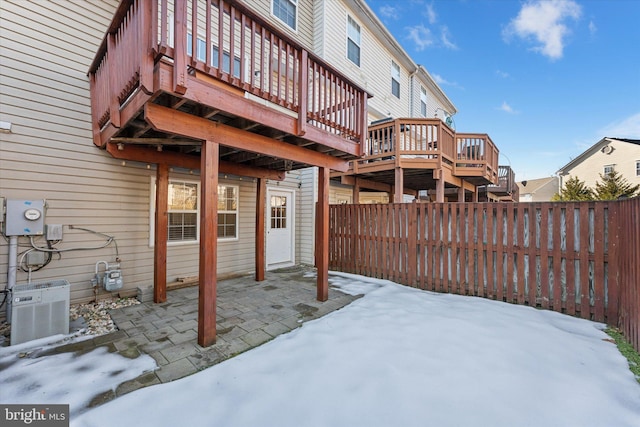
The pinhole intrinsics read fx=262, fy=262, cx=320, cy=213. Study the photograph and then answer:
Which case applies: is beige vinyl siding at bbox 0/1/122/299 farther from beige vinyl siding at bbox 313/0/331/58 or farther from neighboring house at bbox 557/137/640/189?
neighboring house at bbox 557/137/640/189

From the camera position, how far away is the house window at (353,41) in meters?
8.55

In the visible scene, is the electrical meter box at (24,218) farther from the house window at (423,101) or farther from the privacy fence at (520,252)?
the house window at (423,101)

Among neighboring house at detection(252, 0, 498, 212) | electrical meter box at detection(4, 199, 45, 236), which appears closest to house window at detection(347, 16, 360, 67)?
neighboring house at detection(252, 0, 498, 212)

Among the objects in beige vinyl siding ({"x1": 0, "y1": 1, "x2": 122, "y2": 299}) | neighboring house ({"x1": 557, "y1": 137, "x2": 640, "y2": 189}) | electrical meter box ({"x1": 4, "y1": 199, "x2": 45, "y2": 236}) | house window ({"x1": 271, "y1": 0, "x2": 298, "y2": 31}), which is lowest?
electrical meter box ({"x1": 4, "y1": 199, "x2": 45, "y2": 236})

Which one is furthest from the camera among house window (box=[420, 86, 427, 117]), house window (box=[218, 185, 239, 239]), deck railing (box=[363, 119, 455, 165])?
house window (box=[420, 86, 427, 117])

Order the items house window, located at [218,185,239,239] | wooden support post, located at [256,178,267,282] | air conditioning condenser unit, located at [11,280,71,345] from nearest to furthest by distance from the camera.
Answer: air conditioning condenser unit, located at [11,280,71,345] → wooden support post, located at [256,178,267,282] → house window, located at [218,185,239,239]

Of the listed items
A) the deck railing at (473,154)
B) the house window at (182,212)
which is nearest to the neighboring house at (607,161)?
the deck railing at (473,154)

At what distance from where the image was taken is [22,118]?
346 centimetres

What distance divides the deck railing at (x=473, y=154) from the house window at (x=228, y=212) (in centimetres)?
614

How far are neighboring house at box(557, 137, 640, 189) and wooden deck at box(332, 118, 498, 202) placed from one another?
57.8ft

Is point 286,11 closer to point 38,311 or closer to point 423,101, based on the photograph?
point 38,311

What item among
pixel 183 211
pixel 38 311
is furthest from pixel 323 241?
pixel 38 311

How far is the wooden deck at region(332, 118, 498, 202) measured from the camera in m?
6.51

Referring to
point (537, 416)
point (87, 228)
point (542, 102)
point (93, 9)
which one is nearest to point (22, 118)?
point (87, 228)
